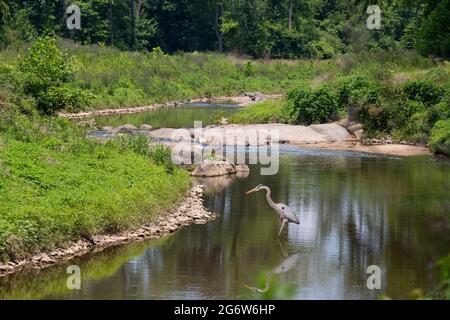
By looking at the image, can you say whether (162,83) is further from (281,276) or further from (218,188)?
(281,276)

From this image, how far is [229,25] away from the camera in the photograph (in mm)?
84625

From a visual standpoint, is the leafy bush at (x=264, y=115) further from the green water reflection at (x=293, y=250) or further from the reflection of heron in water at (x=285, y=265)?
the reflection of heron in water at (x=285, y=265)

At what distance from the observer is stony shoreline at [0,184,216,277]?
762 inches

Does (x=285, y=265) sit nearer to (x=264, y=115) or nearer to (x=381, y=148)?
(x=381, y=148)

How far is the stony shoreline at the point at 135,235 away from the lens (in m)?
19.4

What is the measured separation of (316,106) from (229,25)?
39.9 m

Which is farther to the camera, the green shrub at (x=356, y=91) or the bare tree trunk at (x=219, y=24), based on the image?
the bare tree trunk at (x=219, y=24)

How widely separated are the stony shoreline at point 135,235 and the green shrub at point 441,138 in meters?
13.2

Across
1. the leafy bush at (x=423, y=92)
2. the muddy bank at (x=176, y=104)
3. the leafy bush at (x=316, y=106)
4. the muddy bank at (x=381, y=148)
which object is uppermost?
the leafy bush at (x=423, y=92)

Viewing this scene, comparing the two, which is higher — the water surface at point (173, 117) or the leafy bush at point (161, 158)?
the leafy bush at point (161, 158)

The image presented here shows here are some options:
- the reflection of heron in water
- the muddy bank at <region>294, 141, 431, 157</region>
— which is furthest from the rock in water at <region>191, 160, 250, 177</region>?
the reflection of heron in water

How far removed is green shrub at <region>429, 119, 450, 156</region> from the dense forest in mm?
32179

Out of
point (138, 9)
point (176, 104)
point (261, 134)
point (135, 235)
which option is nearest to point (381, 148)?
point (261, 134)

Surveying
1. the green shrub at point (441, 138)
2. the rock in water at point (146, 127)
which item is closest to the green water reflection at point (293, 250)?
the green shrub at point (441, 138)
